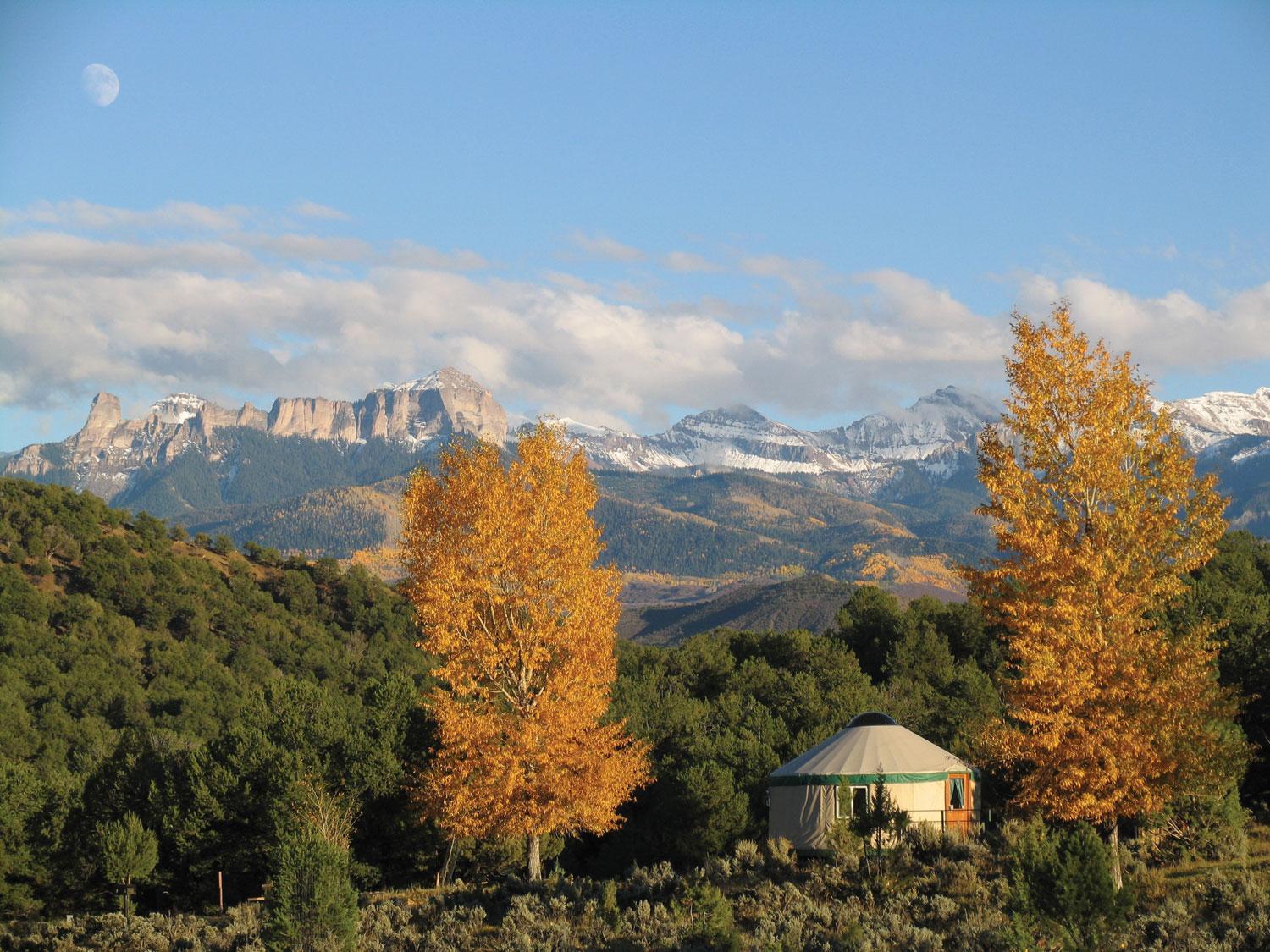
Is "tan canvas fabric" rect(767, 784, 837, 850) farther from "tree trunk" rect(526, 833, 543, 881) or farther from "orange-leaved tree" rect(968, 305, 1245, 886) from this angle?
"orange-leaved tree" rect(968, 305, 1245, 886)

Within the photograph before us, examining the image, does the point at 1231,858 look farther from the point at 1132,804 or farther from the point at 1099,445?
the point at 1099,445

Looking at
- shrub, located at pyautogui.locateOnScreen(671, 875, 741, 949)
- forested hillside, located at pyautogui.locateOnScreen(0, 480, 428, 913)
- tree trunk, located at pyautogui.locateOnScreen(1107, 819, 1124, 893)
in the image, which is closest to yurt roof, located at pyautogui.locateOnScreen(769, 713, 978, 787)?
shrub, located at pyautogui.locateOnScreen(671, 875, 741, 949)

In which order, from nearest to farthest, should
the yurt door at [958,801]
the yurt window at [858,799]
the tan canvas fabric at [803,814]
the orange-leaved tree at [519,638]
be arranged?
the orange-leaved tree at [519,638] → the yurt window at [858,799] → the yurt door at [958,801] → the tan canvas fabric at [803,814]

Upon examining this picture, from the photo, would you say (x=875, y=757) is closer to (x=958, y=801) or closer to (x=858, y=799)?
(x=858, y=799)

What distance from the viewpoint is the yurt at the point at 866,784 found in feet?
112

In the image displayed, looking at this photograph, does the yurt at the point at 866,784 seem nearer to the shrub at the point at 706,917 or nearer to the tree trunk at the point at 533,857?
the tree trunk at the point at 533,857

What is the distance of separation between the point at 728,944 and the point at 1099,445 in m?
10.9

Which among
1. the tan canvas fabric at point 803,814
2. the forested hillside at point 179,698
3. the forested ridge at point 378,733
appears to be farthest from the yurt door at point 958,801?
the forested hillside at point 179,698

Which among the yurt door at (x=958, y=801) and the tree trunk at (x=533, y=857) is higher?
the yurt door at (x=958, y=801)

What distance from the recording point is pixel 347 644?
95312 mm

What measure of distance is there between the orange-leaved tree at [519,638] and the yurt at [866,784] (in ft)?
22.6

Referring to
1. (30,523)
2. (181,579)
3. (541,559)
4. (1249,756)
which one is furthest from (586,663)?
(30,523)

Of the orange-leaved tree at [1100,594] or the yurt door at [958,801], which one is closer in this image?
the orange-leaved tree at [1100,594]

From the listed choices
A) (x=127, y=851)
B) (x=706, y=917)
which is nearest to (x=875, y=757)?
(x=706, y=917)
